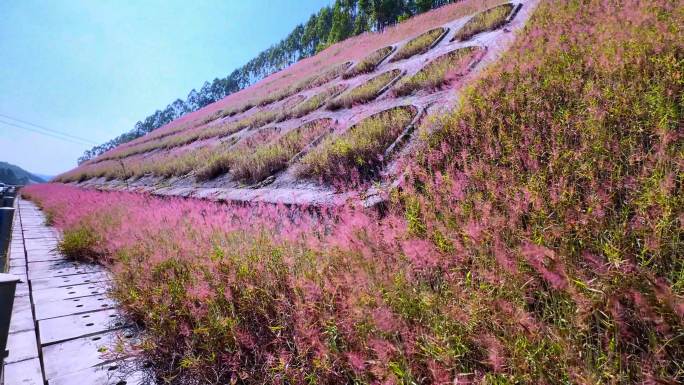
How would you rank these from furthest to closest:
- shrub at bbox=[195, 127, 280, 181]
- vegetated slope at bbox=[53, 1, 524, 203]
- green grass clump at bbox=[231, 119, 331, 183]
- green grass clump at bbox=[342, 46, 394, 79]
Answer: green grass clump at bbox=[342, 46, 394, 79] < shrub at bbox=[195, 127, 280, 181] < green grass clump at bbox=[231, 119, 331, 183] < vegetated slope at bbox=[53, 1, 524, 203]

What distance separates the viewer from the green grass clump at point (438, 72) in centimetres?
650

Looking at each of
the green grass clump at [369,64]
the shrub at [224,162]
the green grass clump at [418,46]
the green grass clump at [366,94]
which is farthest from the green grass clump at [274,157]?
the green grass clump at [369,64]

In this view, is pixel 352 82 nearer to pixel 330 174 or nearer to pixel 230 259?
pixel 330 174

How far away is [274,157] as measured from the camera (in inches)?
271

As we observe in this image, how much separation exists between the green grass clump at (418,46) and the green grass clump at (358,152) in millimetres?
5235

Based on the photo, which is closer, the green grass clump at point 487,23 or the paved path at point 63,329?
the paved path at point 63,329

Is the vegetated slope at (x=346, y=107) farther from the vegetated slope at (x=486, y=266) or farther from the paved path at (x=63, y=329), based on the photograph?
the paved path at (x=63, y=329)

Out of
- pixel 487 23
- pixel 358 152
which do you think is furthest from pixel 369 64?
pixel 358 152

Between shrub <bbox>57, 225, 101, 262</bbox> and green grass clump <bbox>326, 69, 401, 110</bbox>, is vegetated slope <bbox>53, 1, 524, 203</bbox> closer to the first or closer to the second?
green grass clump <bbox>326, 69, 401, 110</bbox>

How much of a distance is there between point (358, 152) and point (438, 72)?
3066 mm

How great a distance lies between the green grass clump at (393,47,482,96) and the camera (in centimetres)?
650

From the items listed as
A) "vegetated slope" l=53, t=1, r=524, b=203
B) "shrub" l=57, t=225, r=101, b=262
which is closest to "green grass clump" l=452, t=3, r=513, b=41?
"vegetated slope" l=53, t=1, r=524, b=203

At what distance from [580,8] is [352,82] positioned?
6018 mm

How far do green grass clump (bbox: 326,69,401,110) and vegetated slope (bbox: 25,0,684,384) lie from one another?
14.0 ft
